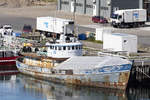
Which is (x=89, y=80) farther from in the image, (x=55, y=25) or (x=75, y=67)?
(x=55, y=25)

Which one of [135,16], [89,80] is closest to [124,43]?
[89,80]

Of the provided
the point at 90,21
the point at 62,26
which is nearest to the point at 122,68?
the point at 62,26

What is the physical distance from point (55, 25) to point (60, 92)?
25214mm

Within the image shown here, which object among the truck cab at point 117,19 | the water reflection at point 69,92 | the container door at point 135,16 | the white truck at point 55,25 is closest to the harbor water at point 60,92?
the water reflection at point 69,92

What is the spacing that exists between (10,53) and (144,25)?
95.2 feet

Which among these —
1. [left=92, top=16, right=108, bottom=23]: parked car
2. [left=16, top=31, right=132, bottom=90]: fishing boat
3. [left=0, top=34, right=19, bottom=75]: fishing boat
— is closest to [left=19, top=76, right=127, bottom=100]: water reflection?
[left=16, top=31, right=132, bottom=90]: fishing boat

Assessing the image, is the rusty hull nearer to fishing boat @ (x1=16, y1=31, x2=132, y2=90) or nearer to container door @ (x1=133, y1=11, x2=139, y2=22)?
fishing boat @ (x1=16, y1=31, x2=132, y2=90)

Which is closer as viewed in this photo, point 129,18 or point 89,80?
point 89,80

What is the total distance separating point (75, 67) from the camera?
59.8 metres

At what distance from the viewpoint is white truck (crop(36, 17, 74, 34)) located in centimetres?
8156

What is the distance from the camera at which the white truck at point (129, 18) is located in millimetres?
92438

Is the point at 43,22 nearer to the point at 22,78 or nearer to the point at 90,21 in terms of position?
the point at 90,21

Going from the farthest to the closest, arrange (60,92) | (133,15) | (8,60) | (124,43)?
1. (133,15)
2. (8,60)
3. (124,43)
4. (60,92)

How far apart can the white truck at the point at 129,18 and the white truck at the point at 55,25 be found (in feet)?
34.0
